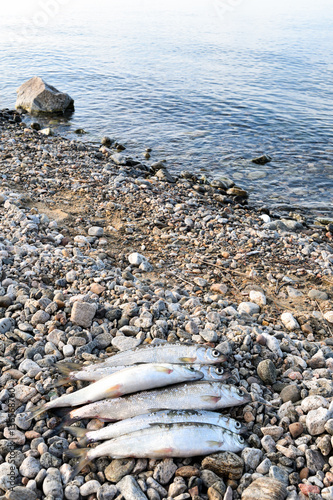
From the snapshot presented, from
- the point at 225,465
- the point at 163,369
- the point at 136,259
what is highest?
the point at 163,369

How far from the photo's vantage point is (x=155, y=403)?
407cm

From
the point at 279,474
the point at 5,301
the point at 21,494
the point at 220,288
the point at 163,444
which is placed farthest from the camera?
the point at 220,288

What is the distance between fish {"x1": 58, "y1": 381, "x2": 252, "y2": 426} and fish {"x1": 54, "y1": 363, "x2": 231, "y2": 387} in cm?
20

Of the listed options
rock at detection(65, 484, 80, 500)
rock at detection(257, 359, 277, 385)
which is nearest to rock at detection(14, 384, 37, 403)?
rock at detection(65, 484, 80, 500)

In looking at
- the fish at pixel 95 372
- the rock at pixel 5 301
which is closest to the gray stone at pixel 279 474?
the fish at pixel 95 372

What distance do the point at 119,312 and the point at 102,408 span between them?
1676 millimetres

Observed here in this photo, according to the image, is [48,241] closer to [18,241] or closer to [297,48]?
[18,241]

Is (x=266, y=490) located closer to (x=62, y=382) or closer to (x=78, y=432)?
(x=78, y=432)

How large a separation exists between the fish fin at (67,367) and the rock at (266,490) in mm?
2152

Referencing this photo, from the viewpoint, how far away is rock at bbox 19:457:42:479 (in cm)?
356

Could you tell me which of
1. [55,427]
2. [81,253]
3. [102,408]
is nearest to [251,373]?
[102,408]

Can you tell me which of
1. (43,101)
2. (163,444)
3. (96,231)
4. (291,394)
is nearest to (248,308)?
(291,394)

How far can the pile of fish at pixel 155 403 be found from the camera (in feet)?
12.1

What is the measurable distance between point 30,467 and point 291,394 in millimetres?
2802
